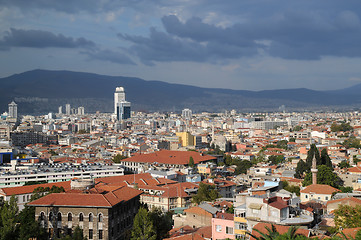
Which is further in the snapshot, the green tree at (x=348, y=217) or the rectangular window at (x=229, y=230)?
the rectangular window at (x=229, y=230)

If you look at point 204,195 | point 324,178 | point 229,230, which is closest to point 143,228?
point 229,230

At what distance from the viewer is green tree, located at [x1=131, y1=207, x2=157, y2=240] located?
16344 mm

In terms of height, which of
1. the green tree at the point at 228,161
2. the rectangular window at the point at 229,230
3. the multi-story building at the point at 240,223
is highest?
the multi-story building at the point at 240,223

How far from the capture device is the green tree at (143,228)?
643 inches

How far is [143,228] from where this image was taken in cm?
1655

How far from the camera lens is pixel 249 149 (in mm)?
58625

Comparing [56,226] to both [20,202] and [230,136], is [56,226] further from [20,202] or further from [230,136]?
[230,136]

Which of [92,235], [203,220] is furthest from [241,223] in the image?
[92,235]

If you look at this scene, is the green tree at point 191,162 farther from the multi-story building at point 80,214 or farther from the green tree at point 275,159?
the multi-story building at point 80,214

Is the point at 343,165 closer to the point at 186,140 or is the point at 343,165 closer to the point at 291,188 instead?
the point at 291,188

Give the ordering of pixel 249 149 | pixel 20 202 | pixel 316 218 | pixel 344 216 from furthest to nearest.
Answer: pixel 249 149, pixel 20 202, pixel 316 218, pixel 344 216

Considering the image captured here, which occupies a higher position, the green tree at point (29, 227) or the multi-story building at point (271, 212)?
the multi-story building at point (271, 212)

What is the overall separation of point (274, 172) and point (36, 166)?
18.0m

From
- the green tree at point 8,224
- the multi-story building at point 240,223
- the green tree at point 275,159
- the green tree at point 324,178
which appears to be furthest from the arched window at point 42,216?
the green tree at point 275,159
